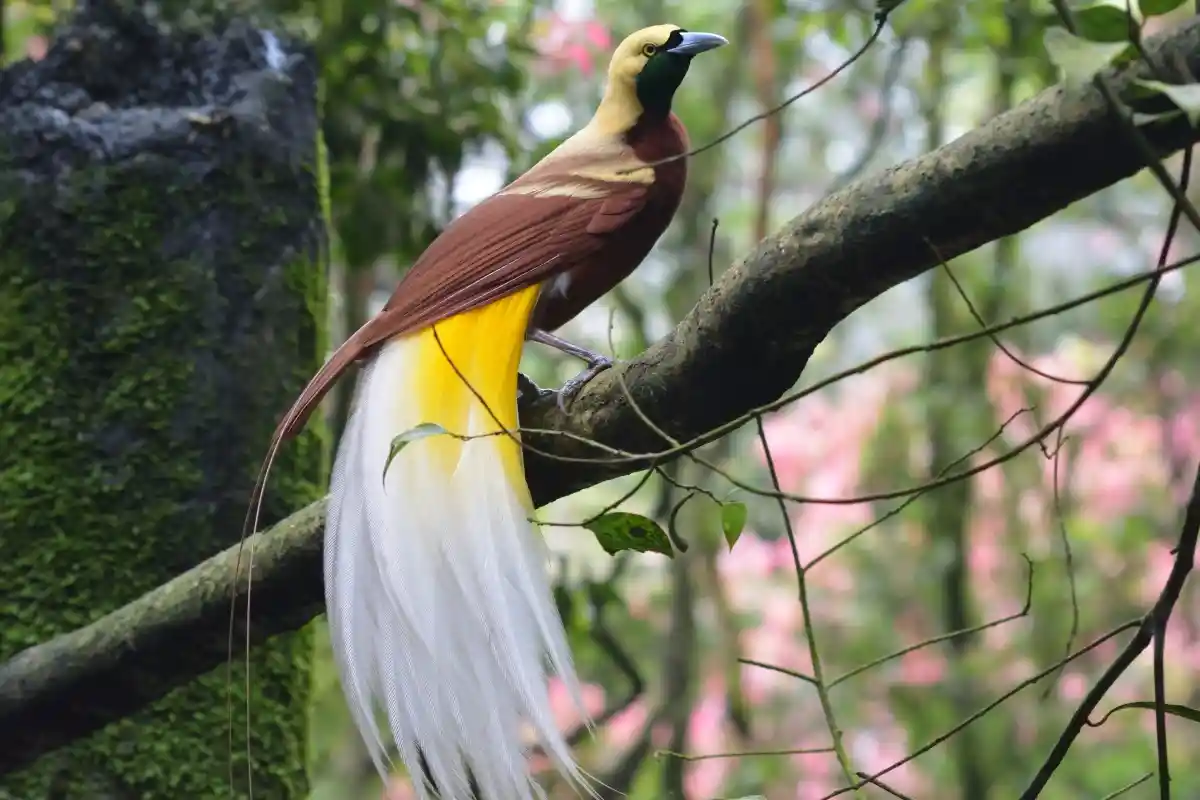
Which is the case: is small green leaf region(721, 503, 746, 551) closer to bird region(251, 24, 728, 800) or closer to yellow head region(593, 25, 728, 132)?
bird region(251, 24, 728, 800)

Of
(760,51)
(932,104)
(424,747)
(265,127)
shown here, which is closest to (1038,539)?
(932,104)

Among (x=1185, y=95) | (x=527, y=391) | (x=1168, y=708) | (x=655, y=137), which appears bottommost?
(x=1168, y=708)

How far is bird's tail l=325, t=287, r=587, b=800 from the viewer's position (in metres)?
0.89

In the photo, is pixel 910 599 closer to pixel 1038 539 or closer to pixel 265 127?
pixel 1038 539

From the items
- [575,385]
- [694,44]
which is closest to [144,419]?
[575,385]

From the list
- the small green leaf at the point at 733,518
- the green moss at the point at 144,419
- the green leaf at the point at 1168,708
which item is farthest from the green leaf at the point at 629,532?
the green moss at the point at 144,419

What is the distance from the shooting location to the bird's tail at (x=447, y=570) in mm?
887

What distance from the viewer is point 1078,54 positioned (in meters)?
0.60

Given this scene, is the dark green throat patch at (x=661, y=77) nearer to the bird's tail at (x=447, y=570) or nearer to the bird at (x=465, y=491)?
the bird at (x=465, y=491)

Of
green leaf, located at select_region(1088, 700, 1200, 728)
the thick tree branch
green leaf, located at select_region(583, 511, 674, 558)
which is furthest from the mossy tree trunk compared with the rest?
green leaf, located at select_region(1088, 700, 1200, 728)

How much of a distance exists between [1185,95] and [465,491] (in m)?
0.56

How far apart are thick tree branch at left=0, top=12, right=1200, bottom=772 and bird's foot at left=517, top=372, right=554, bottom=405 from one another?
3 cm

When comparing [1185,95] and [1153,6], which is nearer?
[1185,95]

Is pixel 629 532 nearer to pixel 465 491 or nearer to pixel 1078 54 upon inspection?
pixel 465 491
